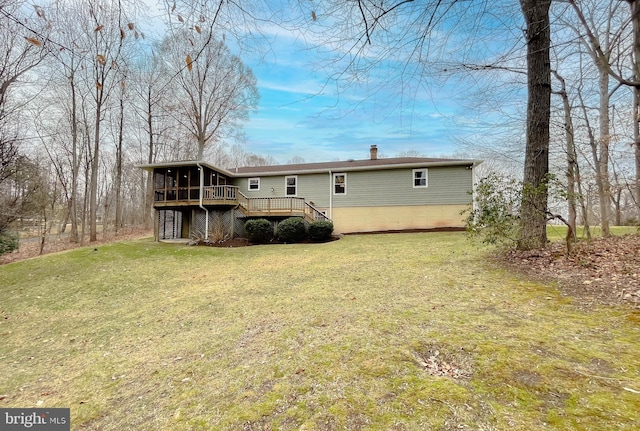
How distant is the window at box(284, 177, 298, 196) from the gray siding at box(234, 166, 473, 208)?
0.68ft

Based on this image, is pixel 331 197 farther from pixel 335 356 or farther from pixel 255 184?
pixel 335 356

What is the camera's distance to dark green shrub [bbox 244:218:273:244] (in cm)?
1480

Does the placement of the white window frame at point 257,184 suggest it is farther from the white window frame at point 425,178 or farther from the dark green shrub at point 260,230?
the white window frame at point 425,178

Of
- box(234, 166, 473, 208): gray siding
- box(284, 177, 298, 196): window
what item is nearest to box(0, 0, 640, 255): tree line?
box(234, 166, 473, 208): gray siding

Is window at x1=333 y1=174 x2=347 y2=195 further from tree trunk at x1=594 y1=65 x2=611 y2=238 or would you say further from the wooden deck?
tree trunk at x1=594 y1=65 x2=611 y2=238

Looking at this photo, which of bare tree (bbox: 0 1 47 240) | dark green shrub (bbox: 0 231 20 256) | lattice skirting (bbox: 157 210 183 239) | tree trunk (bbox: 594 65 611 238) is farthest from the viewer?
lattice skirting (bbox: 157 210 183 239)

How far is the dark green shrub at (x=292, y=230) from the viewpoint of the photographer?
47.5 feet

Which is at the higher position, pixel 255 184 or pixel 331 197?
pixel 255 184

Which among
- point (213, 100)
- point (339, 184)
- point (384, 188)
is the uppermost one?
point (213, 100)

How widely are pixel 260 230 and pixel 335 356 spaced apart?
12448 mm

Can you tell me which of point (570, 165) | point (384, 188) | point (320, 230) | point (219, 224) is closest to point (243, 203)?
point (219, 224)

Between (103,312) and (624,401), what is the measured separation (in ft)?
24.1

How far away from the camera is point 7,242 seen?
12.8 m

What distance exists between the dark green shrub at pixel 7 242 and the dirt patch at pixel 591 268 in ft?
61.8
